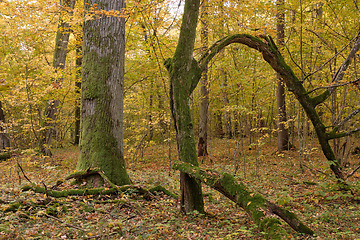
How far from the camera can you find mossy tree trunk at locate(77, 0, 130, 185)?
14.9ft

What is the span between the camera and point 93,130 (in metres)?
4.54

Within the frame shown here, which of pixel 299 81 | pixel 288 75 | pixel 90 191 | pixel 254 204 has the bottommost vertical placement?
pixel 90 191

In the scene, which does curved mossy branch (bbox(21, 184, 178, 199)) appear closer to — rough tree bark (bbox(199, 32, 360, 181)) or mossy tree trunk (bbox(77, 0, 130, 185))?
mossy tree trunk (bbox(77, 0, 130, 185))

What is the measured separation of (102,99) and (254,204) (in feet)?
10.9

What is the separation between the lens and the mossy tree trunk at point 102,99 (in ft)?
14.9

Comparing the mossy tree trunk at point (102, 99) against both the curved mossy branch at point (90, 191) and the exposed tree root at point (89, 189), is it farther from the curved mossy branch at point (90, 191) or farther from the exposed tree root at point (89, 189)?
the curved mossy branch at point (90, 191)

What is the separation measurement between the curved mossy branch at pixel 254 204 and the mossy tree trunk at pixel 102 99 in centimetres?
169

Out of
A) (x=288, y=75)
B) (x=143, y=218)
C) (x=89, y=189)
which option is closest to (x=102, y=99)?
(x=89, y=189)

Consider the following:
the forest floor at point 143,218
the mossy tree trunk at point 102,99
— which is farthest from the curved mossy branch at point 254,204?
the mossy tree trunk at point 102,99

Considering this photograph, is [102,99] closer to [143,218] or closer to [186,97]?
[186,97]

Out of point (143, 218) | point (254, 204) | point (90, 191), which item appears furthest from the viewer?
point (90, 191)

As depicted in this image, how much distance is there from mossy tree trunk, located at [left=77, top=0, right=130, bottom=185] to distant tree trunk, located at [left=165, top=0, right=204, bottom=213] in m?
1.53

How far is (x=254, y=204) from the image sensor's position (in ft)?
10.2

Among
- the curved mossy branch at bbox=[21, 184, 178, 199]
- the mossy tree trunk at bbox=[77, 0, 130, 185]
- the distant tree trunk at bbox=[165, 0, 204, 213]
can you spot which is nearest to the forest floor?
the curved mossy branch at bbox=[21, 184, 178, 199]
